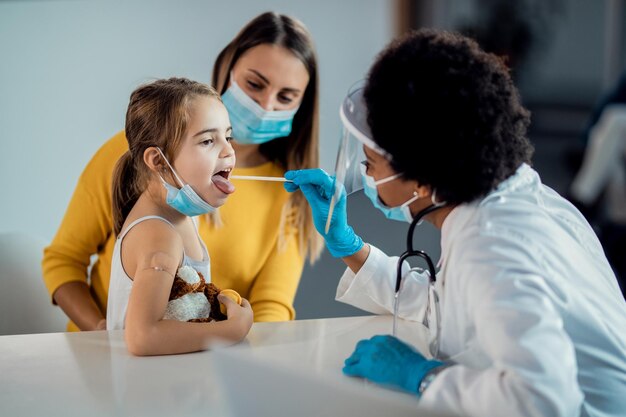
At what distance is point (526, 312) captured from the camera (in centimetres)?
120

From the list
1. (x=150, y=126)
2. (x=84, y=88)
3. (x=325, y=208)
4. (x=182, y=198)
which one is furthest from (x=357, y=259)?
(x=84, y=88)

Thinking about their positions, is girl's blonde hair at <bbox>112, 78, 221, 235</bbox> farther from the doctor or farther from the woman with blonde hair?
the doctor

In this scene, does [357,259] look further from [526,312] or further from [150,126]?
[526,312]

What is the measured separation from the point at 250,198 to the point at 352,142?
0.61 metres

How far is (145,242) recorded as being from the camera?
1587 mm

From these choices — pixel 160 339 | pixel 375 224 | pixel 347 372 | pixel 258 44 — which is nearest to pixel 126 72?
pixel 258 44

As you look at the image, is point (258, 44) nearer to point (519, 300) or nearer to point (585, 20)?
point (519, 300)

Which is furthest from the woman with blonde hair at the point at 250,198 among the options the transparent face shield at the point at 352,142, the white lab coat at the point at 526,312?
the white lab coat at the point at 526,312

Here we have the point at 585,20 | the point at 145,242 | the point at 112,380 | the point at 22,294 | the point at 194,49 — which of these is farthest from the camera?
the point at 585,20

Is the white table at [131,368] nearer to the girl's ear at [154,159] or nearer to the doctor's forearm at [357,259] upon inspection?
the doctor's forearm at [357,259]

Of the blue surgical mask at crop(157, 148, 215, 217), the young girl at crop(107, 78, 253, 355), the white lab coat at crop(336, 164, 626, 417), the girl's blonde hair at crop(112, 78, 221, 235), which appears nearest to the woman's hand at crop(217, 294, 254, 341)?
the young girl at crop(107, 78, 253, 355)

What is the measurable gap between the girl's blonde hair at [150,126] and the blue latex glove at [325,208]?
0.84 feet

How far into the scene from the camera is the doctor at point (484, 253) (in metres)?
1.21

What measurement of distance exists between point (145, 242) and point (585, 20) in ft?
20.8
